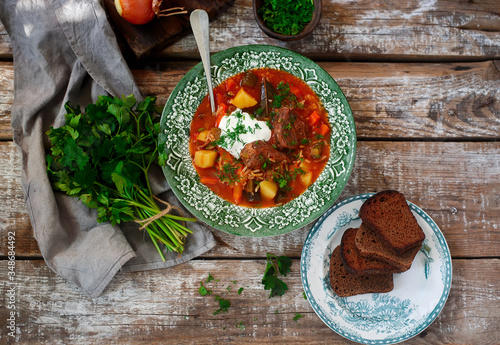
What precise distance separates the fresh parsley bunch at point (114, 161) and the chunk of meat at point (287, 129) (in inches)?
37.2

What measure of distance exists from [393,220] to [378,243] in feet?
0.75

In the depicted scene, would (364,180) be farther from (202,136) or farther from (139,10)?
(139,10)

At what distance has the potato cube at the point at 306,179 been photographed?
3297 millimetres

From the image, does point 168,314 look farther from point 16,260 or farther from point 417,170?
point 417,170

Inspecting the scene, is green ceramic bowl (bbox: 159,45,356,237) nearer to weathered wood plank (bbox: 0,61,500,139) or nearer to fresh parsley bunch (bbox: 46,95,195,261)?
fresh parsley bunch (bbox: 46,95,195,261)

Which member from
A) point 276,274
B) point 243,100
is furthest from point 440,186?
point 243,100

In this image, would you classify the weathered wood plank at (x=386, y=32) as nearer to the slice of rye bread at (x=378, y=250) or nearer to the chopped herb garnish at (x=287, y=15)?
the chopped herb garnish at (x=287, y=15)

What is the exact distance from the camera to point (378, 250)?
10.9ft

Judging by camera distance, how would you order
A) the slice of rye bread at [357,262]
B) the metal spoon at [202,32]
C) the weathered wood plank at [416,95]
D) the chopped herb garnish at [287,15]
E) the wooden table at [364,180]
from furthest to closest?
1. the weathered wood plank at [416,95]
2. the wooden table at [364,180]
3. the chopped herb garnish at [287,15]
4. the slice of rye bread at [357,262]
5. the metal spoon at [202,32]

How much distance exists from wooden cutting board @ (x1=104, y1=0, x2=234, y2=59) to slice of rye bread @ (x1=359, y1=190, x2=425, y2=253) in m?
2.16

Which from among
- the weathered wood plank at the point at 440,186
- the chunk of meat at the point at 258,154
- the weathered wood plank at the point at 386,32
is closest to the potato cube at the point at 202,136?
the chunk of meat at the point at 258,154

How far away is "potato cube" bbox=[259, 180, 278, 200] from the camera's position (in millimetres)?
3221

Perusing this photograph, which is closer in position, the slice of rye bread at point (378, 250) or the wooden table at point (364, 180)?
the slice of rye bread at point (378, 250)

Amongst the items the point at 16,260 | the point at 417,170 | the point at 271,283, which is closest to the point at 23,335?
the point at 16,260
